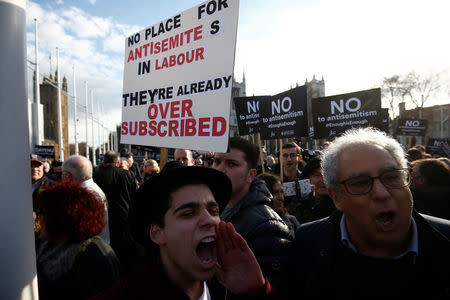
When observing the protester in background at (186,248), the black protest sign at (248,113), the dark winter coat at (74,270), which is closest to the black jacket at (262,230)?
the protester in background at (186,248)

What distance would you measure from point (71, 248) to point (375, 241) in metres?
1.88

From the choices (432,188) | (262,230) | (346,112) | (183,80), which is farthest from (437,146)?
(262,230)

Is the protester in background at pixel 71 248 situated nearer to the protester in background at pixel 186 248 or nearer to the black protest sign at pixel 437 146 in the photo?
the protester in background at pixel 186 248

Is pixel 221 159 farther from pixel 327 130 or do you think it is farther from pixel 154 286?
pixel 327 130

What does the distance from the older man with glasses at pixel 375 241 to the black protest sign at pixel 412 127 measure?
10.3m

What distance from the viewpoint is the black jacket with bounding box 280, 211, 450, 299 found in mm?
1481

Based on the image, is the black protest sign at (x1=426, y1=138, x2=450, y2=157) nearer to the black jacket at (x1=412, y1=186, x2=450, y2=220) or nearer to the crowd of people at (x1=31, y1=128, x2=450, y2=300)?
the black jacket at (x1=412, y1=186, x2=450, y2=220)

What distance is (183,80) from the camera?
2.68 meters

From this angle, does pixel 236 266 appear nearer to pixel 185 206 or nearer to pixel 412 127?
pixel 185 206

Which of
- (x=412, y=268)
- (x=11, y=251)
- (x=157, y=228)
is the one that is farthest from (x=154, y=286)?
(x=412, y=268)

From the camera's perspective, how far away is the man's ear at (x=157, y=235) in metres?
1.60

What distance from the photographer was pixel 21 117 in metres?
1.48

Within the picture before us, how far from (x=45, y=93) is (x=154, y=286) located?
77.5m

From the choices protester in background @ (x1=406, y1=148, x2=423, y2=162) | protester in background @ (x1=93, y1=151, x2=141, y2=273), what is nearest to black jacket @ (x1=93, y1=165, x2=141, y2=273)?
protester in background @ (x1=93, y1=151, x2=141, y2=273)
